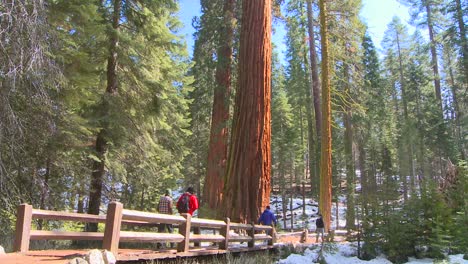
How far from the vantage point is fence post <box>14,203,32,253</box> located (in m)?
5.83

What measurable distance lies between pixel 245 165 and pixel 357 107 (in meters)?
9.22

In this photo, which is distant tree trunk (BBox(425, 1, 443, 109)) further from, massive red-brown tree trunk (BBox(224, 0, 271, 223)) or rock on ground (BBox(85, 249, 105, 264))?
rock on ground (BBox(85, 249, 105, 264))

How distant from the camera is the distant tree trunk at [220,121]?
58.6ft

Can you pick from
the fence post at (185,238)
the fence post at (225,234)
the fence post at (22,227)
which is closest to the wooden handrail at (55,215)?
the fence post at (22,227)

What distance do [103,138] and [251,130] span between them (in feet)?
17.9

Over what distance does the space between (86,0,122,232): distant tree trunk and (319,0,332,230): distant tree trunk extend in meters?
8.46

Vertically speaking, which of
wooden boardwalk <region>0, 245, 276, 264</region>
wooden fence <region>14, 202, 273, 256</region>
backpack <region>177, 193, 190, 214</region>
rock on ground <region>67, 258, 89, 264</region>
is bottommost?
wooden boardwalk <region>0, 245, 276, 264</region>

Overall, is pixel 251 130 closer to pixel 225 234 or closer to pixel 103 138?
pixel 225 234

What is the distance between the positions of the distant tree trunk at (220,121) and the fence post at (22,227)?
12.3 metres

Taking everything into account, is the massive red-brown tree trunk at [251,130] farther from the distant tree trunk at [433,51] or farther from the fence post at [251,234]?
the distant tree trunk at [433,51]

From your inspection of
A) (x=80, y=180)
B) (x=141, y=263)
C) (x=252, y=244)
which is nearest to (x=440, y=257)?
(x=252, y=244)

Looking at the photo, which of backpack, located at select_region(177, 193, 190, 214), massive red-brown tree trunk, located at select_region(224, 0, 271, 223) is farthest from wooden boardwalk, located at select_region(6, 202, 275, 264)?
massive red-brown tree trunk, located at select_region(224, 0, 271, 223)

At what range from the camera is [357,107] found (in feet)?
60.1

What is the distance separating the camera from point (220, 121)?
18.6 metres
